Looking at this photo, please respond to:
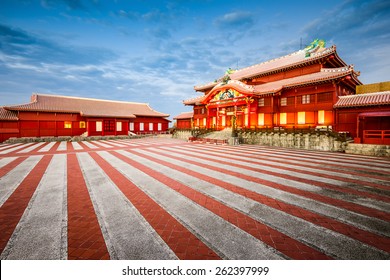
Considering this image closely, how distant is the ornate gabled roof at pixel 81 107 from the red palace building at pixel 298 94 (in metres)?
16.3

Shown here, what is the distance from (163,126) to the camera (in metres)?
38.9

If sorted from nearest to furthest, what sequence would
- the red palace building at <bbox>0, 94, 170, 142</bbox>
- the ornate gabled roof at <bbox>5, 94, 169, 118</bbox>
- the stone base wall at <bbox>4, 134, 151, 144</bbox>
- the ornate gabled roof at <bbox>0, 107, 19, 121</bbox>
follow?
the stone base wall at <bbox>4, 134, 151, 144</bbox> < the ornate gabled roof at <bbox>0, 107, 19, 121</bbox> < the red palace building at <bbox>0, 94, 170, 142</bbox> < the ornate gabled roof at <bbox>5, 94, 169, 118</bbox>

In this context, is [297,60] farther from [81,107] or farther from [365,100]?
[81,107]

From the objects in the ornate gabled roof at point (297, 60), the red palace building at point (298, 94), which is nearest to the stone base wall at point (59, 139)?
the red palace building at point (298, 94)

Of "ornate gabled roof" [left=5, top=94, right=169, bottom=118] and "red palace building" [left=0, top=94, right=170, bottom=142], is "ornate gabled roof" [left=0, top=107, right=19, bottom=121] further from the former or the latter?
"ornate gabled roof" [left=5, top=94, right=169, bottom=118]

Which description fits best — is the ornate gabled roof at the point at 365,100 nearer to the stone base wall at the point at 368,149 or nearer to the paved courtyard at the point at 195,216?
the stone base wall at the point at 368,149

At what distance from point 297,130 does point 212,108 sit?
46.1ft

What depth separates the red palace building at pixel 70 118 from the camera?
24.1m

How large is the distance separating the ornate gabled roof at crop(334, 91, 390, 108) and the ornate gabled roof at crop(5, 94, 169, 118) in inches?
1165

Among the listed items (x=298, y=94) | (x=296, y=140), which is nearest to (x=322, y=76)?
(x=298, y=94)

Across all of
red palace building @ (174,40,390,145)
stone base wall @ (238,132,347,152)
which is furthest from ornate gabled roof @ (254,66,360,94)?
stone base wall @ (238,132,347,152)

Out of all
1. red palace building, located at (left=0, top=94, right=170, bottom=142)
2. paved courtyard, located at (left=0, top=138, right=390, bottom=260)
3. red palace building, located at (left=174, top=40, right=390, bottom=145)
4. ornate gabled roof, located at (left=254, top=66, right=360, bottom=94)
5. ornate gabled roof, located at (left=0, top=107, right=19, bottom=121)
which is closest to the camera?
paved courtyard, located at (left=0, top=138, right=390, bottom=260)

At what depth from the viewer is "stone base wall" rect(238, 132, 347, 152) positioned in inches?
560
